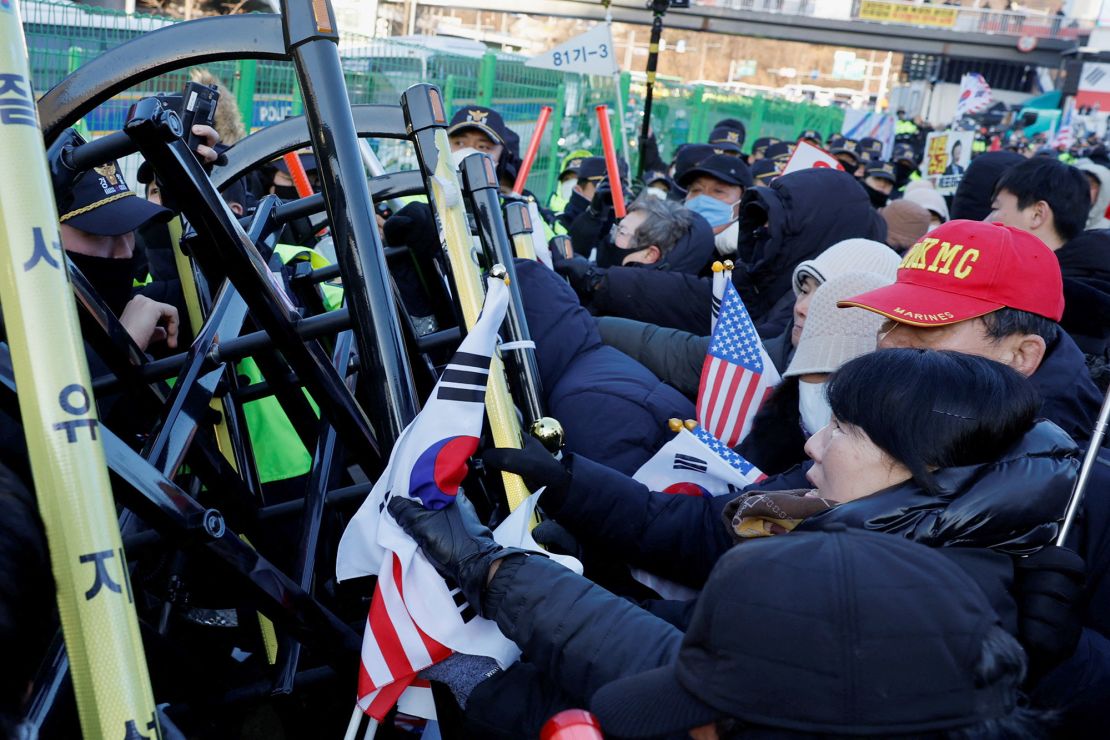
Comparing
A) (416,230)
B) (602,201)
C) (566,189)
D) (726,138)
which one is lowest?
(566,189)

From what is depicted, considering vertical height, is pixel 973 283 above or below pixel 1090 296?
above

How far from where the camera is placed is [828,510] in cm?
148

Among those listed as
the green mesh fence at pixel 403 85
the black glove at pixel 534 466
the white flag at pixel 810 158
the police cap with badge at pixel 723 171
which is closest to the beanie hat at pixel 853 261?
the black glove at pixel 534 466

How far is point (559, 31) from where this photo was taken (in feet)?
200

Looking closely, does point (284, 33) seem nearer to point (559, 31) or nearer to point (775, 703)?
point (775, 703)

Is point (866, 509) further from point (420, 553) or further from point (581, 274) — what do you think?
point (581, 274)

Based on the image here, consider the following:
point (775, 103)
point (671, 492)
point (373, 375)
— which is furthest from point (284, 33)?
point (775, 103)

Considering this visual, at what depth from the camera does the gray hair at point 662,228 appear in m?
4.56

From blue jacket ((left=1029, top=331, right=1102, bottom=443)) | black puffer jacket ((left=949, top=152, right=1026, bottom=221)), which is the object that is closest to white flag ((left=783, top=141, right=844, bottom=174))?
black puffer jacket ((left=949, top=152, right=1026, bottom=221))

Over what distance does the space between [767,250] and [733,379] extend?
130 cm

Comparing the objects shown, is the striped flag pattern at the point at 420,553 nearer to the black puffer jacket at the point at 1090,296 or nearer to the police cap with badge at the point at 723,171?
the black puffer jacket at the point at 1090,296

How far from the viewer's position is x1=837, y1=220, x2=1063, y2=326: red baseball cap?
2.16 metres

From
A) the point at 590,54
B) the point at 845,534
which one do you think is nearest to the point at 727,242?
the point at 590,54

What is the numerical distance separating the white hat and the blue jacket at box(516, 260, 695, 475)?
5.12m
